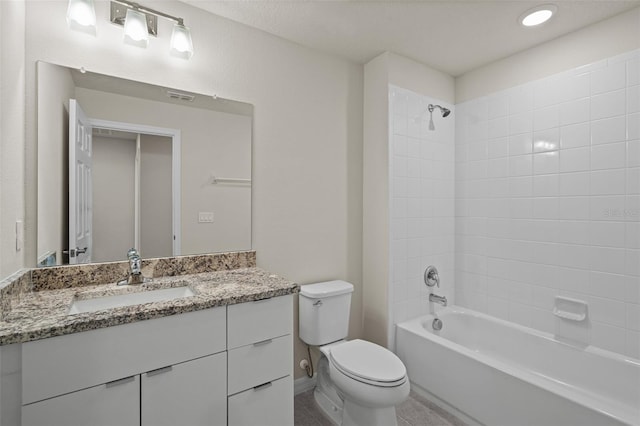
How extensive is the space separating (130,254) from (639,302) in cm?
280

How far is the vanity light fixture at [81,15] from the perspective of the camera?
141 centimetres

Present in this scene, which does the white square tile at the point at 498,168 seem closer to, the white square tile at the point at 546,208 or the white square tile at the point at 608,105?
the white square tile at the point at 546,208

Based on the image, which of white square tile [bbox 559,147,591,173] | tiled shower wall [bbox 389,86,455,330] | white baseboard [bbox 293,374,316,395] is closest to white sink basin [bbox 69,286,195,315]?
white baseboard [bbox 293,374,316,395]

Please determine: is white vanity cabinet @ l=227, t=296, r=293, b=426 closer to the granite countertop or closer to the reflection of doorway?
the granite countertop

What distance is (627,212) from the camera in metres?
1.84

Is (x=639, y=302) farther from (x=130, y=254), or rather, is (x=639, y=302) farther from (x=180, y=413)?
(x=130, y=254)

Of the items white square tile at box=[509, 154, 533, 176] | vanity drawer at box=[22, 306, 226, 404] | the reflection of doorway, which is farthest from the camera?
white square tile at box=[509, 154, 533, 176]

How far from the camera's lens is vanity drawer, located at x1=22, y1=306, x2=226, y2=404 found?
100 centimetres

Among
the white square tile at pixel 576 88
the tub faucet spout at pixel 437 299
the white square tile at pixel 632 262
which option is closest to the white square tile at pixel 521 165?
the white square tile at pixel 576 88

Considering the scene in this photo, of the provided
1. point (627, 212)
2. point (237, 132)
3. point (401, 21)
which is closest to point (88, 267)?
point (237, 132)

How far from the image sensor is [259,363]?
55.8 inches

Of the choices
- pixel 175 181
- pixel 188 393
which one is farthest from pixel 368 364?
pixel 175 181

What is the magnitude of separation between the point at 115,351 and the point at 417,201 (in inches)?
83.7

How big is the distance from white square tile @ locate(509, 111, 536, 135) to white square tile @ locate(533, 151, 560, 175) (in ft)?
0.72
